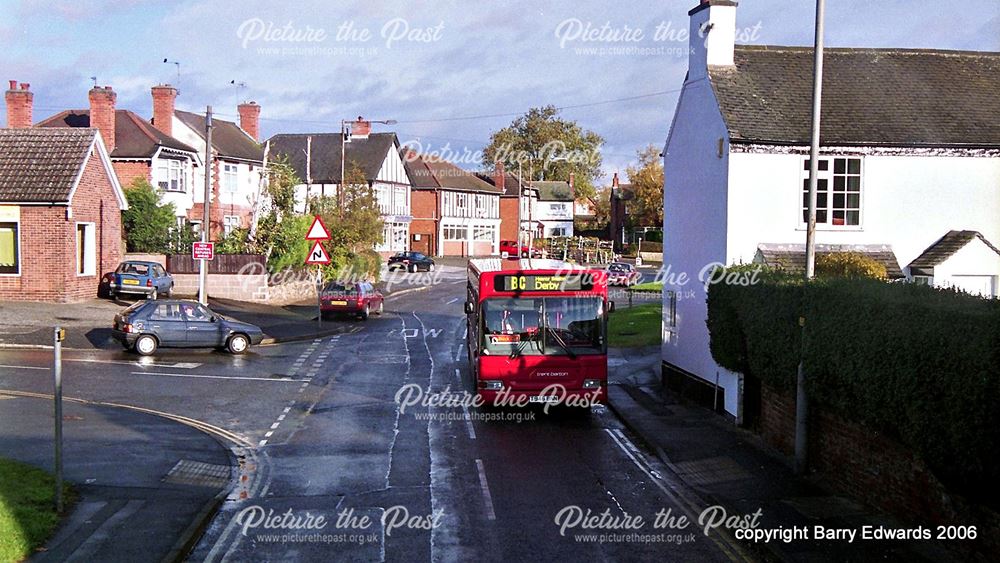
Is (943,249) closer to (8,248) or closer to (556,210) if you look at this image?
(8,248)

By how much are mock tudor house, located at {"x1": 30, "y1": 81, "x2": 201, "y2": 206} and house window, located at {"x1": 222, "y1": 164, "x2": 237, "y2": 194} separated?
4060mm

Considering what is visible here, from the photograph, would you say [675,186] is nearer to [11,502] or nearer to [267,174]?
[11,502]

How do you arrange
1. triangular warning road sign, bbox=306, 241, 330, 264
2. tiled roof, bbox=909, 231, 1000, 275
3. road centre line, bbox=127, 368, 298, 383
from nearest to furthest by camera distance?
1. tiled roof, bbox=909, 231, 1000, 275
2. road centre line, bbox=127, 368, 298, 383
3. triangular warning road sign, bbox=306, 241, 330, 264

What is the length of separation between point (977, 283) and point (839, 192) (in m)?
3.71

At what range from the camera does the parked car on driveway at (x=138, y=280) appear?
35875 mm

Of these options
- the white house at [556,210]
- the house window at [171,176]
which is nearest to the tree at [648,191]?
the white house at [556,210]

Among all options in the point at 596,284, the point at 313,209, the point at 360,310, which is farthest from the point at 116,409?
the point at 313,209

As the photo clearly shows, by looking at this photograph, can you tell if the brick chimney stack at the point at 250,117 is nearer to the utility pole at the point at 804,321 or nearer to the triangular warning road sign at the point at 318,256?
the triangular warning road sign at the point at 318,256

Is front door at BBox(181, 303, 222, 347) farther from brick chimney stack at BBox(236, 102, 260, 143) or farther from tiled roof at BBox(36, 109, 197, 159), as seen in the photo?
brick chimney stack at BBox(236, 102, 260, 143)

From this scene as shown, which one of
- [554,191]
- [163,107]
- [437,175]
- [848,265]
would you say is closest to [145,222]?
[163,107]

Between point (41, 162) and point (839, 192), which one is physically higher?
point (41, 162)

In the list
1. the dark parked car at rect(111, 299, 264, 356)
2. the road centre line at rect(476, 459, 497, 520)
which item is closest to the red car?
the dark parked car at rect(111, 299, 264, 356)

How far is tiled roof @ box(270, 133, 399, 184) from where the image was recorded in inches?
2985

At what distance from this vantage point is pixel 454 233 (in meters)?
93.1
